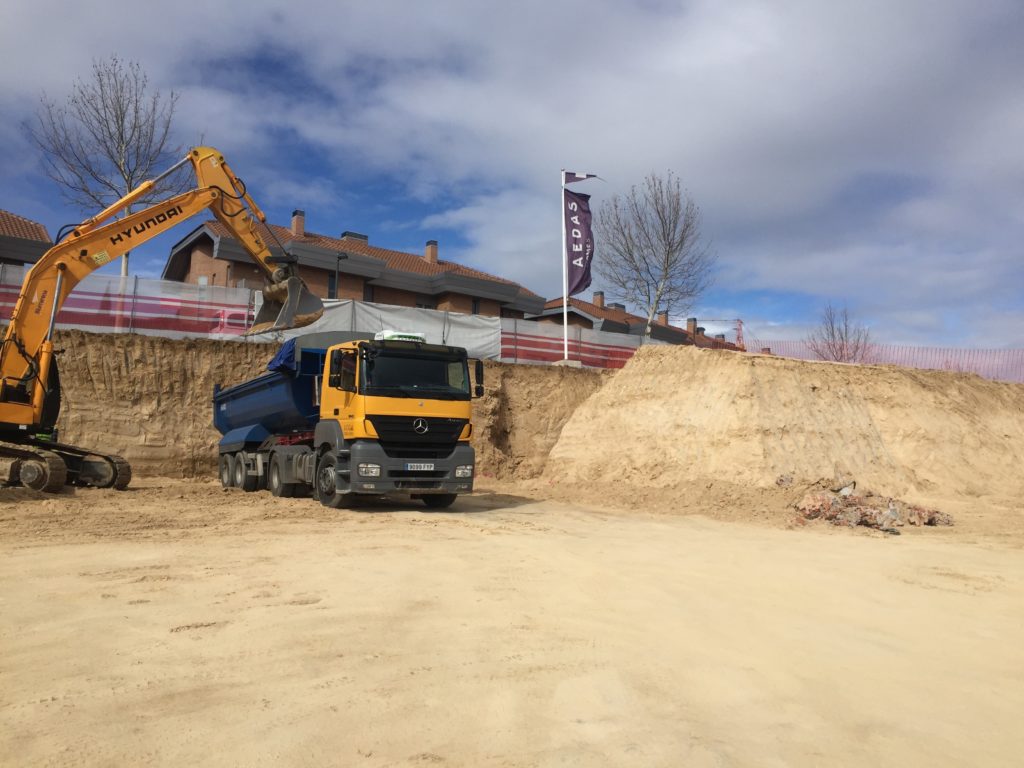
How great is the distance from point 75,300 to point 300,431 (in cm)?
889

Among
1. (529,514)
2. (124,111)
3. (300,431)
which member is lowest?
(529,514)

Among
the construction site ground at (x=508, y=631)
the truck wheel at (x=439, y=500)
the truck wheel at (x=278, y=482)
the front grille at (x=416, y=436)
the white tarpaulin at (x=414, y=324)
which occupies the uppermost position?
the white tarpaulin at (x=414, y=324)

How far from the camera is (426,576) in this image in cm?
725

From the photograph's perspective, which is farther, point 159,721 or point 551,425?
point 551,425

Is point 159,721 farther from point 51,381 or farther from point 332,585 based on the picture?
point 51,381

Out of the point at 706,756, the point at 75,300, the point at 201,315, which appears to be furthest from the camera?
the point at 201,315

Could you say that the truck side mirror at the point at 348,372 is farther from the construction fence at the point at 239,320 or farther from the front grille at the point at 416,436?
the construction fence at the point at 239,320

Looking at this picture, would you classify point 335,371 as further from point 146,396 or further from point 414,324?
point 414,324

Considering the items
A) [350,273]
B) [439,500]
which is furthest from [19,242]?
[439,500]

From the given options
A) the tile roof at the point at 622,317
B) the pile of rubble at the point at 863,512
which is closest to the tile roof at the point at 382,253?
the tile roof at the point at 622,317

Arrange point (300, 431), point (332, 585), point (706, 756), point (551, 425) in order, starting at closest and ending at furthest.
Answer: point (706, 756)
point (332, 585)
point (300, 431)
point (551, 425)

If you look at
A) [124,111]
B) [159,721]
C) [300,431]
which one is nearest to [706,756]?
[159,721]

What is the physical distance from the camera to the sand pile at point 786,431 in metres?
16.7

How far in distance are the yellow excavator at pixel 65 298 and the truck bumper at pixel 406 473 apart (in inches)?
121
